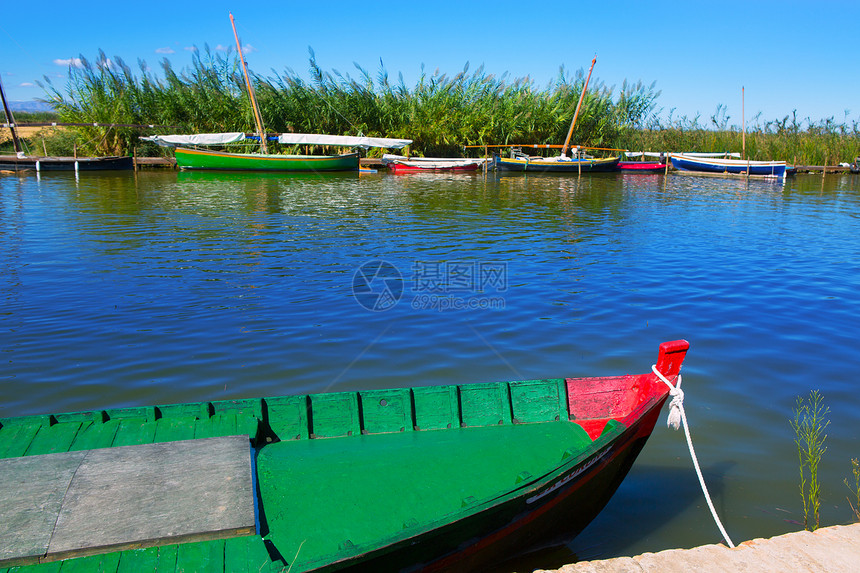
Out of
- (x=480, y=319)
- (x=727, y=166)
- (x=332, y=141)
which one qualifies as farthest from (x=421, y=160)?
(x=480, y=319)

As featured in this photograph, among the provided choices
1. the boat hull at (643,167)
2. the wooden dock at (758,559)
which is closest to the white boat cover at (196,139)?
the boat hull at (643,167)

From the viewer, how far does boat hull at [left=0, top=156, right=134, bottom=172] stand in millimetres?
28469

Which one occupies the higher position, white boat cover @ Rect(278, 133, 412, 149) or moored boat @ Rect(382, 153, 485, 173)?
white boat cover @ Rect(278, 133, 412, 149)

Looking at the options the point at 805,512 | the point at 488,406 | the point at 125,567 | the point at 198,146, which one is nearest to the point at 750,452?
the point at 805,512

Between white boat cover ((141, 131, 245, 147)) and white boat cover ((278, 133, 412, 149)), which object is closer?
white boat cover ((141, 131, 245, 147))

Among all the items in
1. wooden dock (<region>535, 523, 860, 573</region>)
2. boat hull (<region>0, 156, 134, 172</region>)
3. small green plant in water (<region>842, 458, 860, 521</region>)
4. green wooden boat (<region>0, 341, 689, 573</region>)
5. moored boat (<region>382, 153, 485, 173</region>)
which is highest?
moored boat (<region>382, 153, 485, 173</region>)

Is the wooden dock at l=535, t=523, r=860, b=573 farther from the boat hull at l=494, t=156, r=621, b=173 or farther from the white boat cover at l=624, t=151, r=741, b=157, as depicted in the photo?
the white boat cover at l=624, t=151, r=741, b=157

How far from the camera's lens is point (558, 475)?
10.5 ft

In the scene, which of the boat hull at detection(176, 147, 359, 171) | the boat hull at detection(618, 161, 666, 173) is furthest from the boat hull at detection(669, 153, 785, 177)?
the boat hull at detection(176, 147, 359, 171)

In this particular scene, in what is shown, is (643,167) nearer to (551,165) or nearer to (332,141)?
(551,165)

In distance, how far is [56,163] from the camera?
28.7m

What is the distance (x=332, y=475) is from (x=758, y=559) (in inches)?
93.6

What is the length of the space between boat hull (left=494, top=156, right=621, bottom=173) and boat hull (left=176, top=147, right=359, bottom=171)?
9.39m

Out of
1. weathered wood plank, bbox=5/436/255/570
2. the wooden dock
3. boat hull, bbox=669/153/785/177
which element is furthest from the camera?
boat hull, bbox=669/153/785/177
